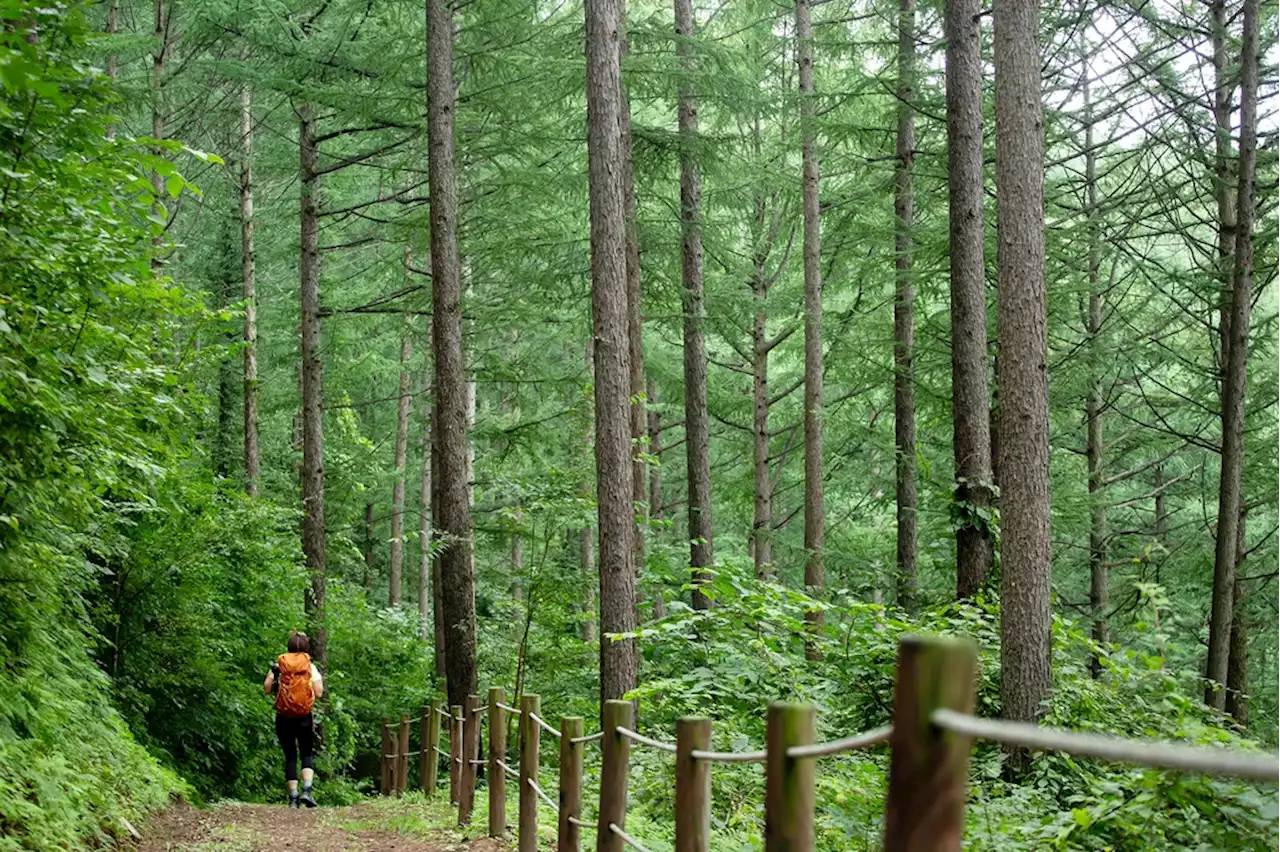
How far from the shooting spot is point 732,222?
1916 cm

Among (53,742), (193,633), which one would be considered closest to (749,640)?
(53,742)

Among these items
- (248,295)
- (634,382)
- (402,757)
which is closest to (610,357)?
(634,382)

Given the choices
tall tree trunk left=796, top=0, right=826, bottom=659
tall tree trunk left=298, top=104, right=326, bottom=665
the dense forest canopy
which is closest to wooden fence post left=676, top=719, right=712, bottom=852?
the dense forest canopy

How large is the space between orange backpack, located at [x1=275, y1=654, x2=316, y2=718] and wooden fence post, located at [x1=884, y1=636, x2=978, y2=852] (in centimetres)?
998

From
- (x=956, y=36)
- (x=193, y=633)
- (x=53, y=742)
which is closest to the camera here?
(x=53, y=742)

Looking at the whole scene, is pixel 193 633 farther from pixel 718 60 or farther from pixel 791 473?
pixel 791 473

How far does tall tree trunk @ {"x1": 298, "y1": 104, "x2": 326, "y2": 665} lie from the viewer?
1609cm

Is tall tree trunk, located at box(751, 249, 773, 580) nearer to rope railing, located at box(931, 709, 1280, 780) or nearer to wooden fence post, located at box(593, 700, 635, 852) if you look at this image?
wooden fence post, located at box(593, 700, 635, 852)

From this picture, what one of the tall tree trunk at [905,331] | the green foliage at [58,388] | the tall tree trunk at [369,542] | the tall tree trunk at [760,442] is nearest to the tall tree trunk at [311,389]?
the tall tree trunk at [760,442]

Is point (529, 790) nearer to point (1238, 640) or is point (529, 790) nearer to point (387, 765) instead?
point (387, 765)

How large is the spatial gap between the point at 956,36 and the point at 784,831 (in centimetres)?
1009

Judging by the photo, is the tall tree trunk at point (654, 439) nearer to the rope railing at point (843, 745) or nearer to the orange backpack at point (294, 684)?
the orange backpack at point (294, 684)

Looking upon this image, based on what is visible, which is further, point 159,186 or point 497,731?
point 159,186

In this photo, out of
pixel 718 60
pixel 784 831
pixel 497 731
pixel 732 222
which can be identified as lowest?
pixel 497 731
